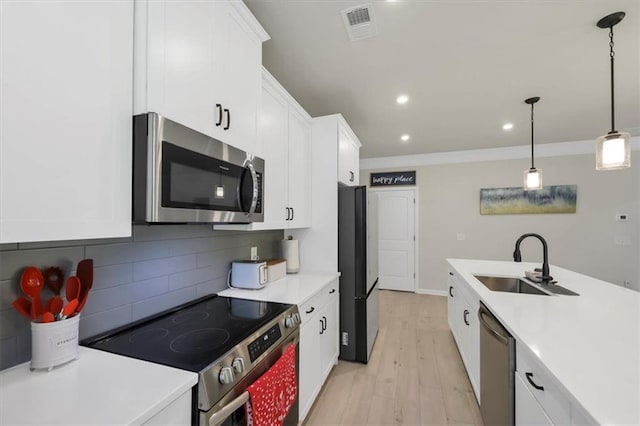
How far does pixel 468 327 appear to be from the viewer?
218 centimetres

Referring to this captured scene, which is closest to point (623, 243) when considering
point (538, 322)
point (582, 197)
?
point (582, 197)

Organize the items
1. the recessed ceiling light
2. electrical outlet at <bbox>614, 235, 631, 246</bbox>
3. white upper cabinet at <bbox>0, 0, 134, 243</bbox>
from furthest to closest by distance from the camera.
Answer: electrical outlet at <bbox>614, 235, 631, 246</bbox> → the recessed ceiling light → white upper cabinet at <bbox>0, 0, 134, 243</bbox>

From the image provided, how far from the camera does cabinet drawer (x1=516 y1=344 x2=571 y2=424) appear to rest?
0.88 m

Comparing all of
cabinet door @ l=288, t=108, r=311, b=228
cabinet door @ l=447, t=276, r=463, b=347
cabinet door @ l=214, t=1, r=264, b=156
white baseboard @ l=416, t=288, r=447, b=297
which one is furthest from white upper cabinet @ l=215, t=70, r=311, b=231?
white baseboard @ l=416, t=288, r=447, b=297

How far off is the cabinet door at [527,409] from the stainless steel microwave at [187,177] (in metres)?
1.52

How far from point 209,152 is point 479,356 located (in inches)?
84.3

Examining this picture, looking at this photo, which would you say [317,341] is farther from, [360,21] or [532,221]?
[532,221]

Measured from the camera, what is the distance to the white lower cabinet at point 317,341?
67.6 inches

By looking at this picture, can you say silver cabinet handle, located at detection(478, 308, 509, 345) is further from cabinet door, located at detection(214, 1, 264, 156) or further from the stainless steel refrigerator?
cabinet door, located at detection(214, 1, 264, 156)

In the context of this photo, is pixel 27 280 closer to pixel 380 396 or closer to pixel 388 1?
pixel 388 1

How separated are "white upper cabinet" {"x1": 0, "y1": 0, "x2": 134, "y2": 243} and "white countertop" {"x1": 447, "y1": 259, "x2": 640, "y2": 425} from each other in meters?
1.55

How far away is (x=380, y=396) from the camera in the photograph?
2111 millimetres

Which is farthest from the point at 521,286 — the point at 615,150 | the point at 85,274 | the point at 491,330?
the point at 85,274

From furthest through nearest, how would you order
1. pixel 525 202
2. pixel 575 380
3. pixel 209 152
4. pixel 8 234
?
pixel 525 202, pixel 209 152, pixel 575 380, pixel 8 234
